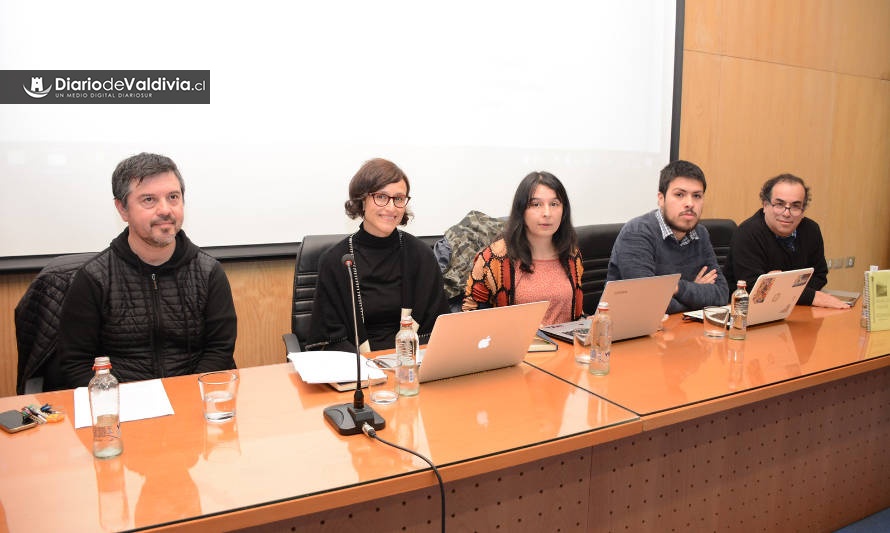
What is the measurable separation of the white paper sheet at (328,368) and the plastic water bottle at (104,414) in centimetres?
47

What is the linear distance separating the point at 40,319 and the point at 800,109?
493cm

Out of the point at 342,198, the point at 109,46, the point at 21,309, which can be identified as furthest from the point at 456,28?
the point at 21,309

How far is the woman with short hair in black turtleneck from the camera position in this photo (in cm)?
236

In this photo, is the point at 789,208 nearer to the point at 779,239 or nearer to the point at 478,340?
the point at 779,239

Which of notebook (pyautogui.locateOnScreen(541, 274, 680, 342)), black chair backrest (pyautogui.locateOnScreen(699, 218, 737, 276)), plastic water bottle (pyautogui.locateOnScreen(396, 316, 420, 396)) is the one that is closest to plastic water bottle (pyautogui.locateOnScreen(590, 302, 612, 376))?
notebook (pyautogui.locateOnScreen(541, 274, 680, 342))

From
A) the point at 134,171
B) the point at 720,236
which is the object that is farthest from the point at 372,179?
the point at 720,236

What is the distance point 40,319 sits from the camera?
205 centimetres

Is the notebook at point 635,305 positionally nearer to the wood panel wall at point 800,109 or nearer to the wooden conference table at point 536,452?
the wooden conference table at point 536,452

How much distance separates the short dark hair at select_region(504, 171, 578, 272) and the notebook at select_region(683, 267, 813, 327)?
56 cm

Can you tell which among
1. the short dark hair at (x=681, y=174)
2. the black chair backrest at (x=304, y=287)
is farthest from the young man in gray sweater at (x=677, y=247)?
the black chair backrest at (x=304, y=287)

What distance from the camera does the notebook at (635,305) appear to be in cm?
206

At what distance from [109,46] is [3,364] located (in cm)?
138

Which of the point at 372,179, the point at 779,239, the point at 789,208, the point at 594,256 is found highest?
the point at 372,179

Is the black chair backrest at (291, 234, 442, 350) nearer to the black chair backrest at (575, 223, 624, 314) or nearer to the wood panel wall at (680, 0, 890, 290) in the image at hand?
the black chair backrest at (575, 223, 624, 314)
